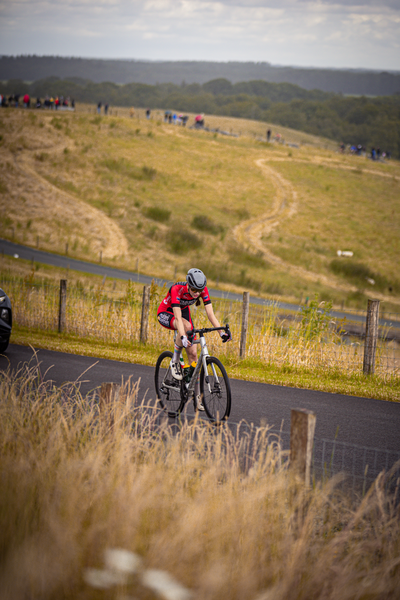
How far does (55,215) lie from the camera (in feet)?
151

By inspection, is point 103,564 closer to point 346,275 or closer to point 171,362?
point 171,362

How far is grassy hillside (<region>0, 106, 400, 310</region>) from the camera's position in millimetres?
42125

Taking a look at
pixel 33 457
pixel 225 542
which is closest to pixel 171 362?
pixel 33 457

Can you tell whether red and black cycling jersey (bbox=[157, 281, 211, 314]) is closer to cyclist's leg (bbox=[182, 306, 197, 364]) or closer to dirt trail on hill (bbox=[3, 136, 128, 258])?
cyclist's leg (bbox=[182, 306, 197, 364])

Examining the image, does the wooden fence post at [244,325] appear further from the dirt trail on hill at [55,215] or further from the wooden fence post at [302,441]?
the dirt trail on hill at [55,215]

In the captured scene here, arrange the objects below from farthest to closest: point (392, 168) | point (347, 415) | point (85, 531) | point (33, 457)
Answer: point (392, 168), point (347, 415), point (33, 457), point (85, 531)

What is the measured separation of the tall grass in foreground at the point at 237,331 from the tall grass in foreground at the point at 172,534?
740cm

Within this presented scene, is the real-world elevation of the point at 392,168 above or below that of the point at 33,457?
above

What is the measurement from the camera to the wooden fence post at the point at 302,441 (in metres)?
3.90

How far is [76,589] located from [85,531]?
417 millimetres

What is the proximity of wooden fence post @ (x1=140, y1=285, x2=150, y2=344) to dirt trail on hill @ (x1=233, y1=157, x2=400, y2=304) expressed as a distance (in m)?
30.0

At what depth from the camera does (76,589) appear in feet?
10.3

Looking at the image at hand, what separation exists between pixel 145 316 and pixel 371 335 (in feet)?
17.7

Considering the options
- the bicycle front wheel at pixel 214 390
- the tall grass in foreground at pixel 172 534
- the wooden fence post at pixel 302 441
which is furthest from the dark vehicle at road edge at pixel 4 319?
the wooden fence post at pixel 302 441
